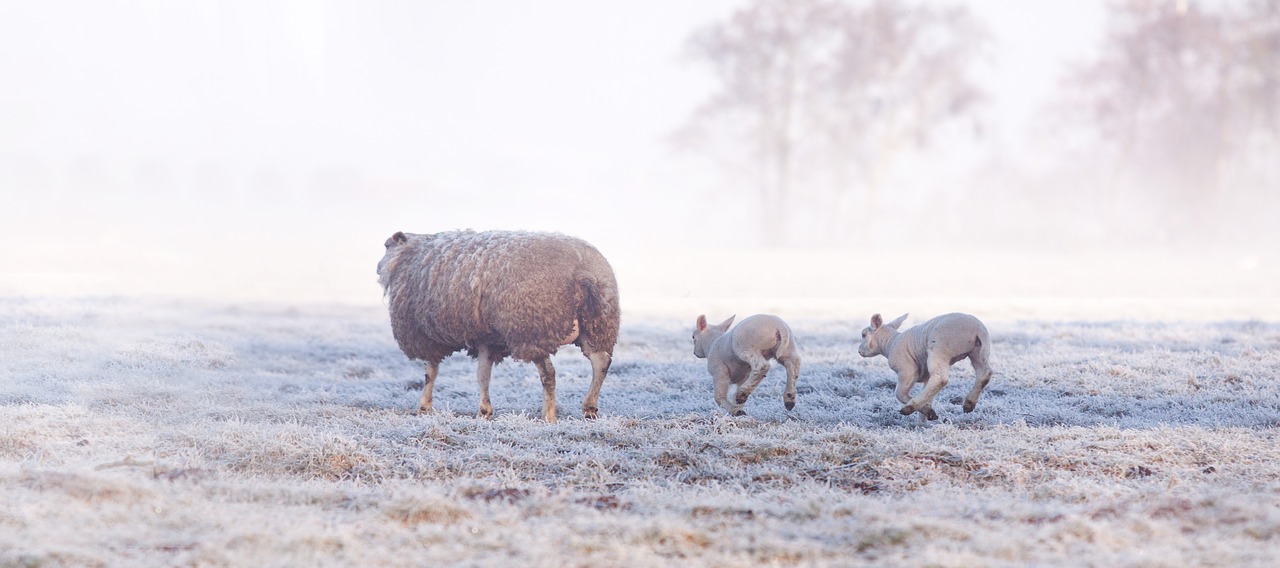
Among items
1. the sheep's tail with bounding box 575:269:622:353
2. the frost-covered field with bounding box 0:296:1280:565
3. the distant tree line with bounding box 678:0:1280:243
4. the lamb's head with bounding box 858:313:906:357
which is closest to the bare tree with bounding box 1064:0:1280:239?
the distant tree line with bounding box 678:0:1280:243

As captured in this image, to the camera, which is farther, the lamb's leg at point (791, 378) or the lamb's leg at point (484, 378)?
the lamb's leg at point (484, 378)

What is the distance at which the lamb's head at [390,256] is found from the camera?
10619mm

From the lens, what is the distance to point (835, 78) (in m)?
45.4

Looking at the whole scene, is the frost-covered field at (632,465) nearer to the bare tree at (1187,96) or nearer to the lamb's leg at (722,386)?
the lamb's leg at (722,386)

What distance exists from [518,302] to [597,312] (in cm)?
71

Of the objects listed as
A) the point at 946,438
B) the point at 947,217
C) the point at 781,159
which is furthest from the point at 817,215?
the point at 946,438

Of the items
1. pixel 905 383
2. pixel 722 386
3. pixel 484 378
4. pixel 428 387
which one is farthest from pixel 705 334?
pixel 428 387

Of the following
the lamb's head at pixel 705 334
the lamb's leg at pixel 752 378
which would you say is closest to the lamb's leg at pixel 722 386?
the lamb's leg at pixel 752 378

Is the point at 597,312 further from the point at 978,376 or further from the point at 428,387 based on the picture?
the point at 978,376

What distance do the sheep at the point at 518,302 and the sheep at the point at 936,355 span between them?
252 cm

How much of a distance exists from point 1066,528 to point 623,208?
65583 mm

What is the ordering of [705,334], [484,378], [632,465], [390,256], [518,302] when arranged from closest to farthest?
[632,465]
[518,302]
[484,378]
[705,334]
[390,256]

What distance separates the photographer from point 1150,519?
238 inches

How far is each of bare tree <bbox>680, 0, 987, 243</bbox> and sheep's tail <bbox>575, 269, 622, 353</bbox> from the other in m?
35.8
